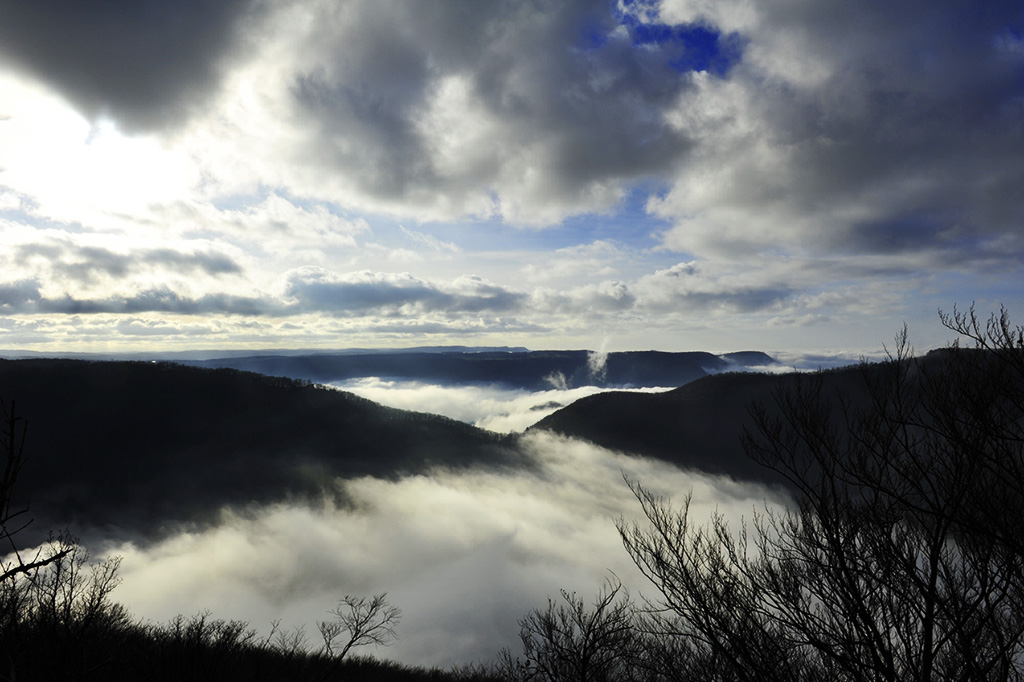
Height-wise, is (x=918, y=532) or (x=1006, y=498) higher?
(x=1006, y=498)

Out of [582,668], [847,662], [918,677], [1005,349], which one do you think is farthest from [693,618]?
[582,668]

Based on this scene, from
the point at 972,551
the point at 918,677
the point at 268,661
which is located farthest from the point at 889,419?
the point at 268,661

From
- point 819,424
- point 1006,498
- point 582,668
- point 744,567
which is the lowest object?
point 582,668

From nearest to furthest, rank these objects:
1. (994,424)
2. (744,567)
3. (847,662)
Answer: (994,424), (847,662), (744,567)

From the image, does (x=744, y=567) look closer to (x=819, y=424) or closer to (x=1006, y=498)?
(x=819, y=424)

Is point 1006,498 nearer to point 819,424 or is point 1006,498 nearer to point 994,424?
point 994,424

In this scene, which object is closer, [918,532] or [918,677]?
[918,677]

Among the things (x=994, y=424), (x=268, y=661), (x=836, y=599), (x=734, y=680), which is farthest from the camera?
(x=268, y=661)
